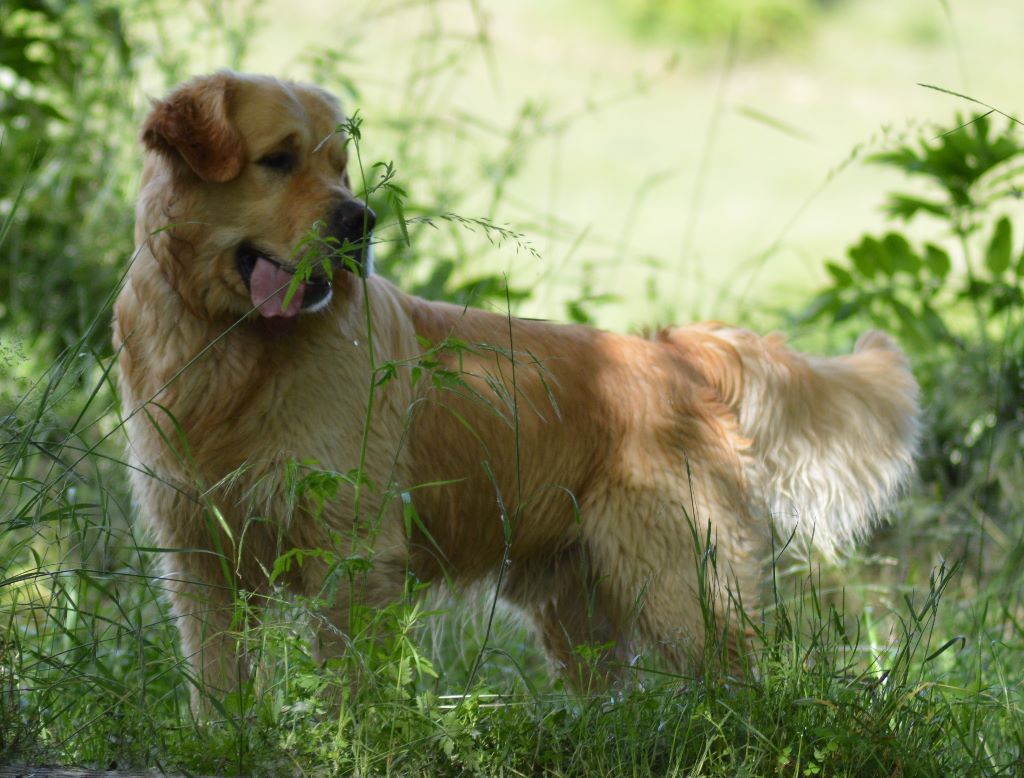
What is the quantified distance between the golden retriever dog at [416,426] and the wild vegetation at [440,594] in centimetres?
16

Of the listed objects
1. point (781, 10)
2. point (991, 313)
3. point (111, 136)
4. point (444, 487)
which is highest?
point (781, 10)

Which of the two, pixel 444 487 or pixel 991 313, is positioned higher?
pixel 991 313

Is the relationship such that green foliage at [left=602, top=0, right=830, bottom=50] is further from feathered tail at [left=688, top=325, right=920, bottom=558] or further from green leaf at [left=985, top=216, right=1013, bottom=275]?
feathered tail at [left=688, top=325, right=920, bottom=558]

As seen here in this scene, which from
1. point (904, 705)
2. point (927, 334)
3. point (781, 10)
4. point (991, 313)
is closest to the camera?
point (904, 705)

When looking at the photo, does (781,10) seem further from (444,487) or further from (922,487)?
(444,487)

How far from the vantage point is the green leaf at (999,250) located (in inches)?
184

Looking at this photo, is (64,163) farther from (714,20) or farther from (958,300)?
(714,20)

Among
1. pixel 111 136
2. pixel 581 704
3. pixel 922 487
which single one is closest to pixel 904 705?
pixel 581 704

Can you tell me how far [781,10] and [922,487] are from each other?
39.7 feet

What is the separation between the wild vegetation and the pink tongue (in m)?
0.35

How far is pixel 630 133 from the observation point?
13.2m

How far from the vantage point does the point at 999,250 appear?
4711 millimetres

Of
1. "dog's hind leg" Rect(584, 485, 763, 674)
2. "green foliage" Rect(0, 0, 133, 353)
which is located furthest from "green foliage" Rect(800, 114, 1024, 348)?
"green foliage" Rect(0, 0, 133, 353)

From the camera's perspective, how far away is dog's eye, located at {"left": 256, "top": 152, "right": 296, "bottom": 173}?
296cm
